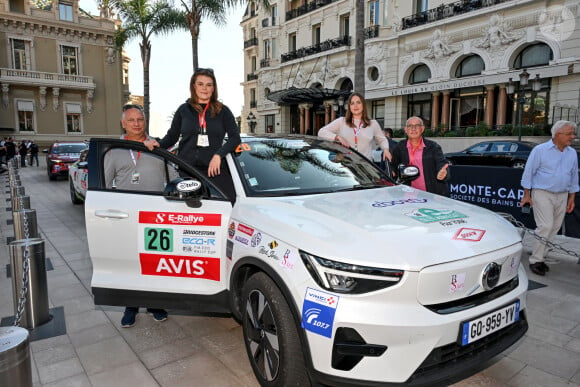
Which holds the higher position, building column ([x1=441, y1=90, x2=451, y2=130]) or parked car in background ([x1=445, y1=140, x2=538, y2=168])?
building column ([x1=441, y1=90, x2=451, y2=130])

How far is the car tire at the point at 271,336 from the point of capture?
7.20 ft

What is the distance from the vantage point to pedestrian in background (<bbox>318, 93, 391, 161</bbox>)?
190 inches

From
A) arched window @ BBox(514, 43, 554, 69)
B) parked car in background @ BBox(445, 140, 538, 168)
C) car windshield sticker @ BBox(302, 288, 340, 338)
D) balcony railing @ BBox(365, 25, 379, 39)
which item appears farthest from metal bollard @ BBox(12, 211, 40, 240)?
balcony railing @ BBox(365, 25, 379, 39)

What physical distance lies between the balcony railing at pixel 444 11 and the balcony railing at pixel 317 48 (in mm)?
5851

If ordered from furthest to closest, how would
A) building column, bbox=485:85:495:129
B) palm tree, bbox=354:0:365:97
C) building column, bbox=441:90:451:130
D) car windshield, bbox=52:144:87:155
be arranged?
1. building column, bbox=441:90:451:130
2. building column, bbox=485:85:495:129
3. car windshield, bbox=52:144:87:155
4. palm tree, bbox=354:0:365:97

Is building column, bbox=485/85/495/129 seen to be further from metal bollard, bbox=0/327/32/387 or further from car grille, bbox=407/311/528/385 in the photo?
metal bollard, bbox=0/327/32/387

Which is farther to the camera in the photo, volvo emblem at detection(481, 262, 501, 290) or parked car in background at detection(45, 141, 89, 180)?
parked car in background at detection(45, 141, 89, 180)

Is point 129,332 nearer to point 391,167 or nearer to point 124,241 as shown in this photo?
point 124,241

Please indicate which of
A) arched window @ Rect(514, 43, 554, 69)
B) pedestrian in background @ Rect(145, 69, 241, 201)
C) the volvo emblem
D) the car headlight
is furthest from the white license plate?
arched window @ Rect(514, 43, 554, 69)

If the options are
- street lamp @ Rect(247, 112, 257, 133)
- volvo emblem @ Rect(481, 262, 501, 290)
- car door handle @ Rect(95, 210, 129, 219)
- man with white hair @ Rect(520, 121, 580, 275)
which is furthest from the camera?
street lamp @ Rect(247, 112, 257, 133)

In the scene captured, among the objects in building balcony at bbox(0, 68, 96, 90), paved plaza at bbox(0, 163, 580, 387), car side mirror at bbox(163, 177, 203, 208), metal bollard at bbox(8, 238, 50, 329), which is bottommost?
paved plaza at bbox(0, 163, 580, 387)

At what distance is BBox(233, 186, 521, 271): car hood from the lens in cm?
211

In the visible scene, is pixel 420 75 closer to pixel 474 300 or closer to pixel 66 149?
pixel 66 149

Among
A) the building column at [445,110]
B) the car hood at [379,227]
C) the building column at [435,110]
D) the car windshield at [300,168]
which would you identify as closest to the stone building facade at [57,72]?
the building column at [435,110]
